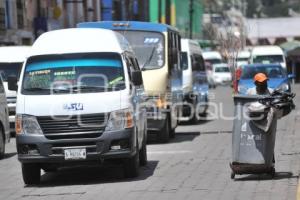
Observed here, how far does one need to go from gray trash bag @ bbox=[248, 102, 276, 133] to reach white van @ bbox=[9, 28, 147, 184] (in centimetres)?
190

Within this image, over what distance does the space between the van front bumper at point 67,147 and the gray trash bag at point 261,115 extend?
1944mm

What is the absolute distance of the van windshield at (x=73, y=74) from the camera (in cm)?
1197

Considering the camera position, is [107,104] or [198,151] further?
[198,151]

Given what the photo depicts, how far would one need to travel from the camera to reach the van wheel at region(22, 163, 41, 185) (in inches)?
464

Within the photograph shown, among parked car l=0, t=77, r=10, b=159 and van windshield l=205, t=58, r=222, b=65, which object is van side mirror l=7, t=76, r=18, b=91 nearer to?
parked car l=0, t=77, r=10, b=159

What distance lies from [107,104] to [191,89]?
13207mm

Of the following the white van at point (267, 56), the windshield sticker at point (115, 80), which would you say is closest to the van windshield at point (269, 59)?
the white van at point (267, 56)

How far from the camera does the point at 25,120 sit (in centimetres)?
1156

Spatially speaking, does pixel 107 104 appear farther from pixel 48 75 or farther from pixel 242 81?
pixel 242 81

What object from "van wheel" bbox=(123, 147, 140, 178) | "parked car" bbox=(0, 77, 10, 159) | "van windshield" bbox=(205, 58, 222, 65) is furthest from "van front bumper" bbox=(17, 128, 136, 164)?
"van windshield" bbox=(205, 58, 222, 65)

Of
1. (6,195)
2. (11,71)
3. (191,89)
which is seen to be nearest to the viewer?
(6,195)

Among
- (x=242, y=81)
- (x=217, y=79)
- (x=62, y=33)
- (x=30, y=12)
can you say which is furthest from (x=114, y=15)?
(x=62, y=33)

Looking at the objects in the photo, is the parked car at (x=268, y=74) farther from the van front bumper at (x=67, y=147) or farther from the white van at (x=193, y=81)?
the van front bumper at (x=67, y=147)

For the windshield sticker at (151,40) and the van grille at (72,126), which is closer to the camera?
the van grille at (72,126)
